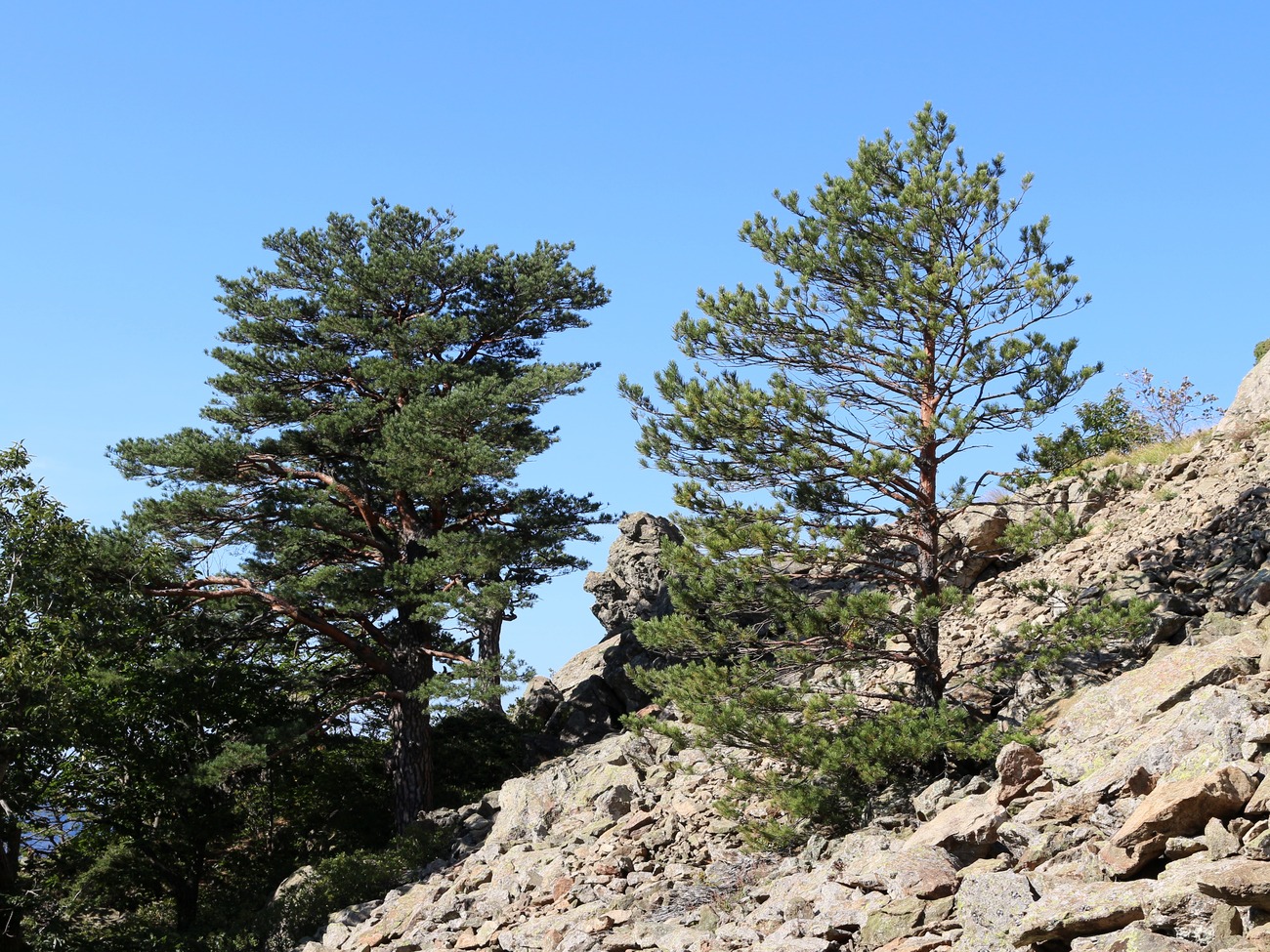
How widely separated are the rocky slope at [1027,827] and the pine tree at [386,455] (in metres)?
4.33

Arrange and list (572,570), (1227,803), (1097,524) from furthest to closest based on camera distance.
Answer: (572,570) → (1097,524) → (1227,803)

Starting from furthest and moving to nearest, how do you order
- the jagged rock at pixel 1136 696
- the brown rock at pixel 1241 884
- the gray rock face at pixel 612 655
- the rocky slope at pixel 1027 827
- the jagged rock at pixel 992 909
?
1. the gray rock face at pixel 612 655
2. the jagged rock at pixel 1136 696
3. the jagged rock at pixel 992 909
4. the rocky slope at pixel 1027 827
5. the brown rock at pixel 1241 884

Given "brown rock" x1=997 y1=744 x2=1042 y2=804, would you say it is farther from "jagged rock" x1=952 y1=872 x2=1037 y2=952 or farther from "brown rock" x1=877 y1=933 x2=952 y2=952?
"brown rock" x1=877 y1=933 x2=952 y2=952

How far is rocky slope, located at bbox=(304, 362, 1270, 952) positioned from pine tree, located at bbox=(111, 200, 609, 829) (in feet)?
14.2

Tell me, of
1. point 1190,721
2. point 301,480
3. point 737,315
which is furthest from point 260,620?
point 1190,721

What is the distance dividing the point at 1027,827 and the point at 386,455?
14565 millimetres

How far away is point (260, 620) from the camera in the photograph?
22.6 metres

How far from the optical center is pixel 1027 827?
1055 centimetres

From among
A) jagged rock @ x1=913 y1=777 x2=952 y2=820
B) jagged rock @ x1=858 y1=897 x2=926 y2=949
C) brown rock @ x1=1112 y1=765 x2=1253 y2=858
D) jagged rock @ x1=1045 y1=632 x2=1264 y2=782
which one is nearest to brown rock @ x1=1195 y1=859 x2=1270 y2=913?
brown rock @ x1=1112 y1=765 x2=1253 y2=858

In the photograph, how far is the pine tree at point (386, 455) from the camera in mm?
21781

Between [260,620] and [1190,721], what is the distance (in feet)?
58.9

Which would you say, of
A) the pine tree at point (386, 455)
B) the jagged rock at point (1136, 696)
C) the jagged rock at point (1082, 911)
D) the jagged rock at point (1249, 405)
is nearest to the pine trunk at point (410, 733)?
the pine tree at point (386, 455)

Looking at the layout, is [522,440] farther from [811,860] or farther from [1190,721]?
[1190,721]

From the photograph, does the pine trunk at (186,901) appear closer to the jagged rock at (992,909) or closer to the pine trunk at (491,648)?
the pine trunk at (491,648)
